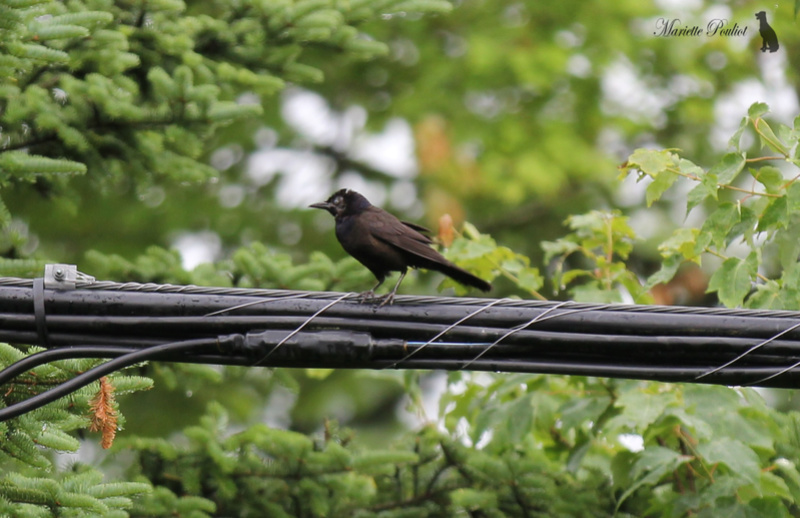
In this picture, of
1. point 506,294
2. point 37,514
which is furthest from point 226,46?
point 506,294

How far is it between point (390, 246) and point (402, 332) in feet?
4.55

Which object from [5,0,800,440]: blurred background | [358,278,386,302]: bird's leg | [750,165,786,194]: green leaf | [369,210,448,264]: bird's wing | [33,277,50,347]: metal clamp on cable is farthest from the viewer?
[5,0,800,440]: blurred background

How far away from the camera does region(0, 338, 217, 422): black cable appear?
3.10m

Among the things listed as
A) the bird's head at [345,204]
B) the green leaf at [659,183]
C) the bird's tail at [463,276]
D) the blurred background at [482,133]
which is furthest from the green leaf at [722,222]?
the blurred background at [482,133]

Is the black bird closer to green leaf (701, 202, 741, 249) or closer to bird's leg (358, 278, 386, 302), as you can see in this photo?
bird's leg (358, 278, 386, 302)

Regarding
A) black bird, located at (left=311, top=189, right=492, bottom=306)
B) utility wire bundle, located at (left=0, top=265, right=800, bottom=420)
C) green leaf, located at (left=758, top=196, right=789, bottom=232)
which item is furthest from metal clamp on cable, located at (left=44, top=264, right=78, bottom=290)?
green leaf, located at (left=758, top=196, right=789, bottom=232)

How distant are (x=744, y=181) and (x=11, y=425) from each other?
→ 10724 millimetres

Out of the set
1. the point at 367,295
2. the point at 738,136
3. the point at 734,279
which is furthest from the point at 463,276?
the point at 738,136

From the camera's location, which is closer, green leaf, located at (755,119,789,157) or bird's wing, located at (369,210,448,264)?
green leaf, located at (755,119,789,157)

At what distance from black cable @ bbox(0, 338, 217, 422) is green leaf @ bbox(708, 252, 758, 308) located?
89.2 inches

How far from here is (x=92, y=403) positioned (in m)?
3.54

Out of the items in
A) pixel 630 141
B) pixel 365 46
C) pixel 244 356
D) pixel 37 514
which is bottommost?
pixel 630 141

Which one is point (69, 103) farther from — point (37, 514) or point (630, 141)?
point (630, 141)

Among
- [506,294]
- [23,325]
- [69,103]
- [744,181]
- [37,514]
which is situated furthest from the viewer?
[744,181]
